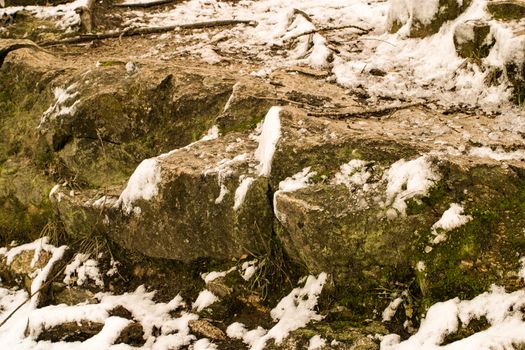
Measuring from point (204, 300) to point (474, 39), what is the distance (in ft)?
11.3

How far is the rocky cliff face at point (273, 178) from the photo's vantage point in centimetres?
278

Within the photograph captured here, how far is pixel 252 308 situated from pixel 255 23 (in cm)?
459

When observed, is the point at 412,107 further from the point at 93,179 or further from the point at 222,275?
the point at 93,179

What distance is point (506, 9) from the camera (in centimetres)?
424

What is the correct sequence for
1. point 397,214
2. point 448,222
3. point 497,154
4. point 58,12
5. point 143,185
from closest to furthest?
point 448,222
point 397,214
point 497,154
point 143,185
point 58,12

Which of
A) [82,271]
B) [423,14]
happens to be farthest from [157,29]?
[82,271]

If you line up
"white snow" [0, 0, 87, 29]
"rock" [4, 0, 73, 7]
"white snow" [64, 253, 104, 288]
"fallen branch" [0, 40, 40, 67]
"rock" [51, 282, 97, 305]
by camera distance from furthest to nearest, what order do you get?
1. "rock" [4, 0, 73, 7]
2. "white snow" [0, 0, 87, 29]
3. "fallen branch" [0, 40, 40, 67]
4. "white snow" [64, 253, 104, 288]
5. "rock" [51, 282, 97, 305]

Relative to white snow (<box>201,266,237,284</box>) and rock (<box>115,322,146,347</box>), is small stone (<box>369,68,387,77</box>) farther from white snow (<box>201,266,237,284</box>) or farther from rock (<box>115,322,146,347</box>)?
rock (<box>115,322,146,347</box>)

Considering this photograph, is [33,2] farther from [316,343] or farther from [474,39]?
[316,343]

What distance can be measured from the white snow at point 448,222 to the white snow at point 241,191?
4.23 ft

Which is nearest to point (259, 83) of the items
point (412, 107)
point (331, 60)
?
point (331, 60)

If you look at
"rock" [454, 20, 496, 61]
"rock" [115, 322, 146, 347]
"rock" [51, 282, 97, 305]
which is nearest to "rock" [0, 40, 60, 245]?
"rock" [51, 282, 97, 305]

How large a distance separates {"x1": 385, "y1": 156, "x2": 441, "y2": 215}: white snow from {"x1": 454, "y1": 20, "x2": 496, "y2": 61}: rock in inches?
76.4

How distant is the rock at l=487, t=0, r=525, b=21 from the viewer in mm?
4168
